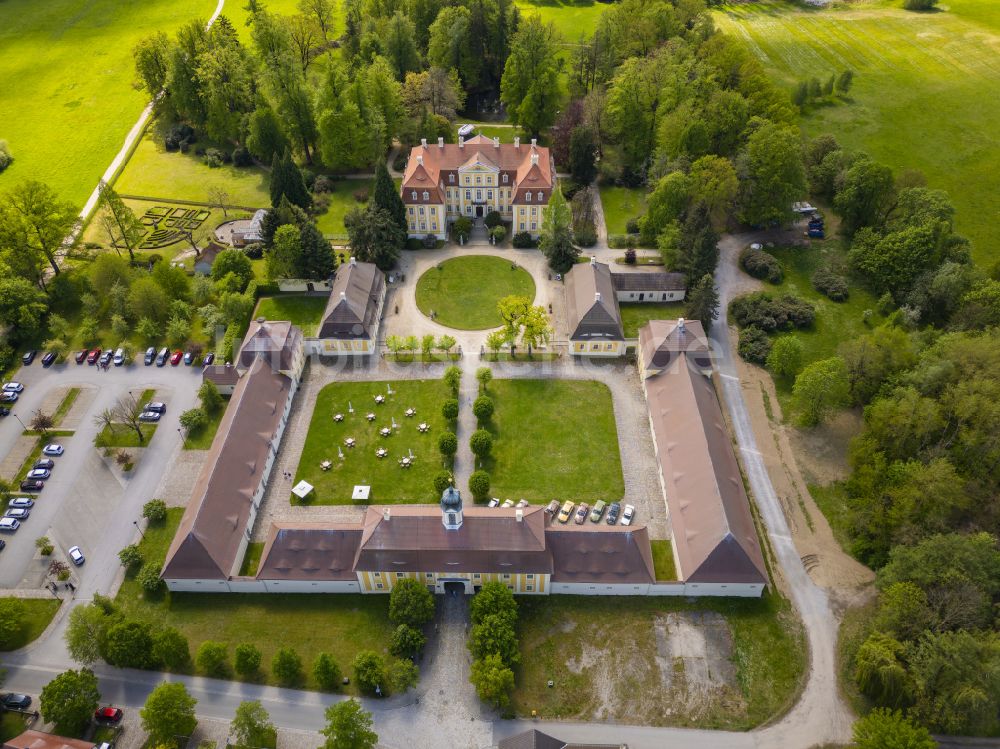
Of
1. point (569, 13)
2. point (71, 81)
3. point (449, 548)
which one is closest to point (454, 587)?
point (449, 548)

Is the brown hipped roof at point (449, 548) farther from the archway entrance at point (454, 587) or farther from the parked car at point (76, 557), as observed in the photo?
the parked car at point (76, 557)

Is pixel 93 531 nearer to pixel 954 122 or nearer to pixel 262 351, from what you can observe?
pixel 262 351

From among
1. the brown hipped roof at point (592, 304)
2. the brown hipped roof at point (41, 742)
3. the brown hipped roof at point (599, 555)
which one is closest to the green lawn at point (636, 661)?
the brown hipped roof at point (599, 555)

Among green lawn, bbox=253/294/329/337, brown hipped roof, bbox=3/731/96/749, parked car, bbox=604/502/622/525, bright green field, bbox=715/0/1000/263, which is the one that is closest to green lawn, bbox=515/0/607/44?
bright green field, bbox=715/0/1000/263

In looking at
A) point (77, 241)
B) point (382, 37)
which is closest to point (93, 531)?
point (77, 241)

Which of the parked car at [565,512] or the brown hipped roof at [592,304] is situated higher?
the brown hipped roof at [592,304]

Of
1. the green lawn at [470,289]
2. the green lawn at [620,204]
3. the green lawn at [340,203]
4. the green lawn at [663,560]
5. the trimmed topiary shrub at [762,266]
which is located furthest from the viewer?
the green lawn at [620,204]
